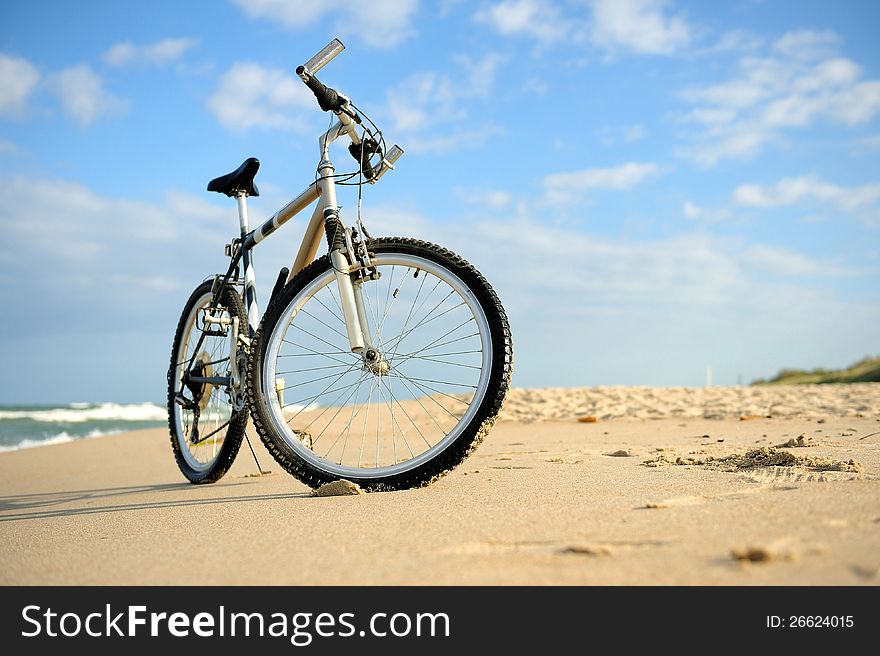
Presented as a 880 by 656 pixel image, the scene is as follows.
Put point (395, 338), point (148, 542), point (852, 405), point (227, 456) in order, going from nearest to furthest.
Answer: point (148, 542) → point (395, 338) → point (227, 456) → point (852, 405)

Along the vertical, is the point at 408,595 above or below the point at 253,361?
below

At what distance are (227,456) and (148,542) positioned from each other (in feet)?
6.47

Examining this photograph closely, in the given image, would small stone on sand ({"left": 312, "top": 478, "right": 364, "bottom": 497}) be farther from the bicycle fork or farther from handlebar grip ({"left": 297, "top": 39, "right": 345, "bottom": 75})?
handlebar grip ({"left": 297, "top": 39, "right": 345, "bottom": 75})

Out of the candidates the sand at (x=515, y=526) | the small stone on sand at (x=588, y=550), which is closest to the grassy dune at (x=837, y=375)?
the sand at (x=515, y=526)

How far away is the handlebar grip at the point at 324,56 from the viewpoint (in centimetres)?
308

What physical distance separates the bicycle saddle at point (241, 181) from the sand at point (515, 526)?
5.80 ft

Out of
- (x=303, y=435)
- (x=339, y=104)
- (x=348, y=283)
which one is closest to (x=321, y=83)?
(x=339, y=104)

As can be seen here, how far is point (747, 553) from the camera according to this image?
50.1 inches

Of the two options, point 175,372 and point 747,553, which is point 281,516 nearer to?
point 747,553

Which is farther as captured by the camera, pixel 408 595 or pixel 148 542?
pixel 148 542

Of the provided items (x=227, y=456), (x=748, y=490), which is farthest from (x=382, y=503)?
(x=227, y=456)

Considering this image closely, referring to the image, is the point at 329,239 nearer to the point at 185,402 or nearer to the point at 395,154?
the point at 395,154

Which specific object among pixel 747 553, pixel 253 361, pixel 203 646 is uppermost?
pixel 253 361

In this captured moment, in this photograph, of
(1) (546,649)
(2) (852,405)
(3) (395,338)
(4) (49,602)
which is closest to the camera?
(1) (546,649)
